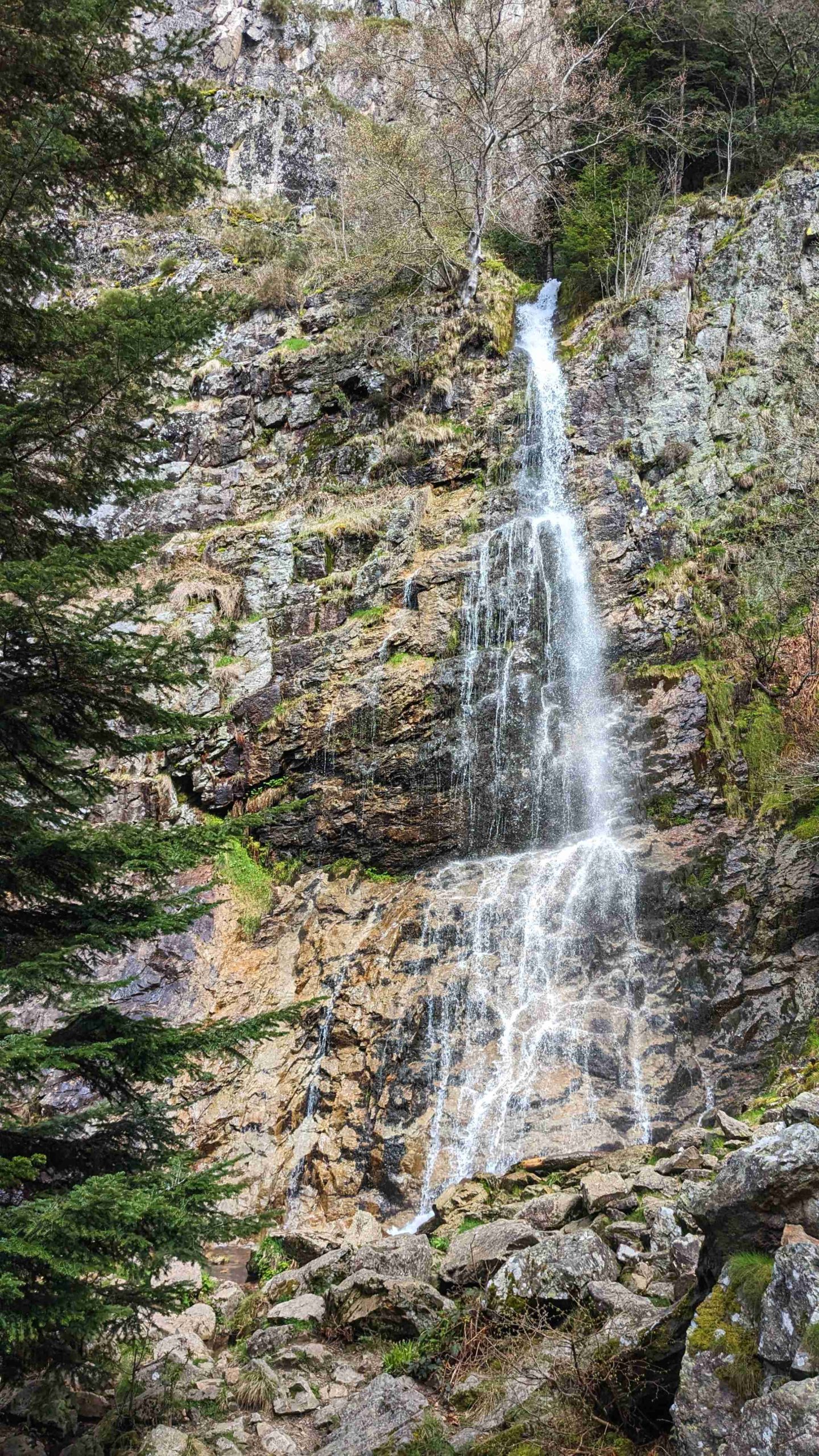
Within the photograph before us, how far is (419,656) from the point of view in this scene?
17.2m

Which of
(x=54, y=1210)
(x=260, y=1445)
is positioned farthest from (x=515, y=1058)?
(x=54, y=1210)

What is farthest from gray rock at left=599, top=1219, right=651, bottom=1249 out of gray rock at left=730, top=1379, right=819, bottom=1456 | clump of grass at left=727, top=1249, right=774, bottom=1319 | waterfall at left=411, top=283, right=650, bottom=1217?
waterfall at left=411, top=283, right=650, bottom=1217

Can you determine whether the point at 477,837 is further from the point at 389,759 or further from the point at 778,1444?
the point at 778,1444

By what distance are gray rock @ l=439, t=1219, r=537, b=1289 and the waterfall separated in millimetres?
3116

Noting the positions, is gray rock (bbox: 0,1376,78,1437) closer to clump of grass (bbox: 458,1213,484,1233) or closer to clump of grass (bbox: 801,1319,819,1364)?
clump of grass (bbox: 801,1319,819,1364)

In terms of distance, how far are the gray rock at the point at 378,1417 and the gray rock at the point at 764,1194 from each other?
2516mm

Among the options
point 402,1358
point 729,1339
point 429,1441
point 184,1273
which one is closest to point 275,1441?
point 402,1358

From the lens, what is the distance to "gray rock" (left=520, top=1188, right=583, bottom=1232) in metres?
7.12

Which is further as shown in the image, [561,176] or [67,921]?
[561,176]

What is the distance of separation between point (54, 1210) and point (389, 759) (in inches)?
497

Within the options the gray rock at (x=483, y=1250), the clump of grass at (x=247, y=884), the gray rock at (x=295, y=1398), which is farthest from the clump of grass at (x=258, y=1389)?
the clump of grass at (x=247, y=884)

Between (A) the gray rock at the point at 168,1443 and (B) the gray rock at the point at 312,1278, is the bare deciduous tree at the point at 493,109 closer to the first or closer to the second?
(B) the gray rock at the point at 312,1278

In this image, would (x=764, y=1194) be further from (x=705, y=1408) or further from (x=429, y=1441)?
(x=429, y=1441)

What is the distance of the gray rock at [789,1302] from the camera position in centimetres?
299
